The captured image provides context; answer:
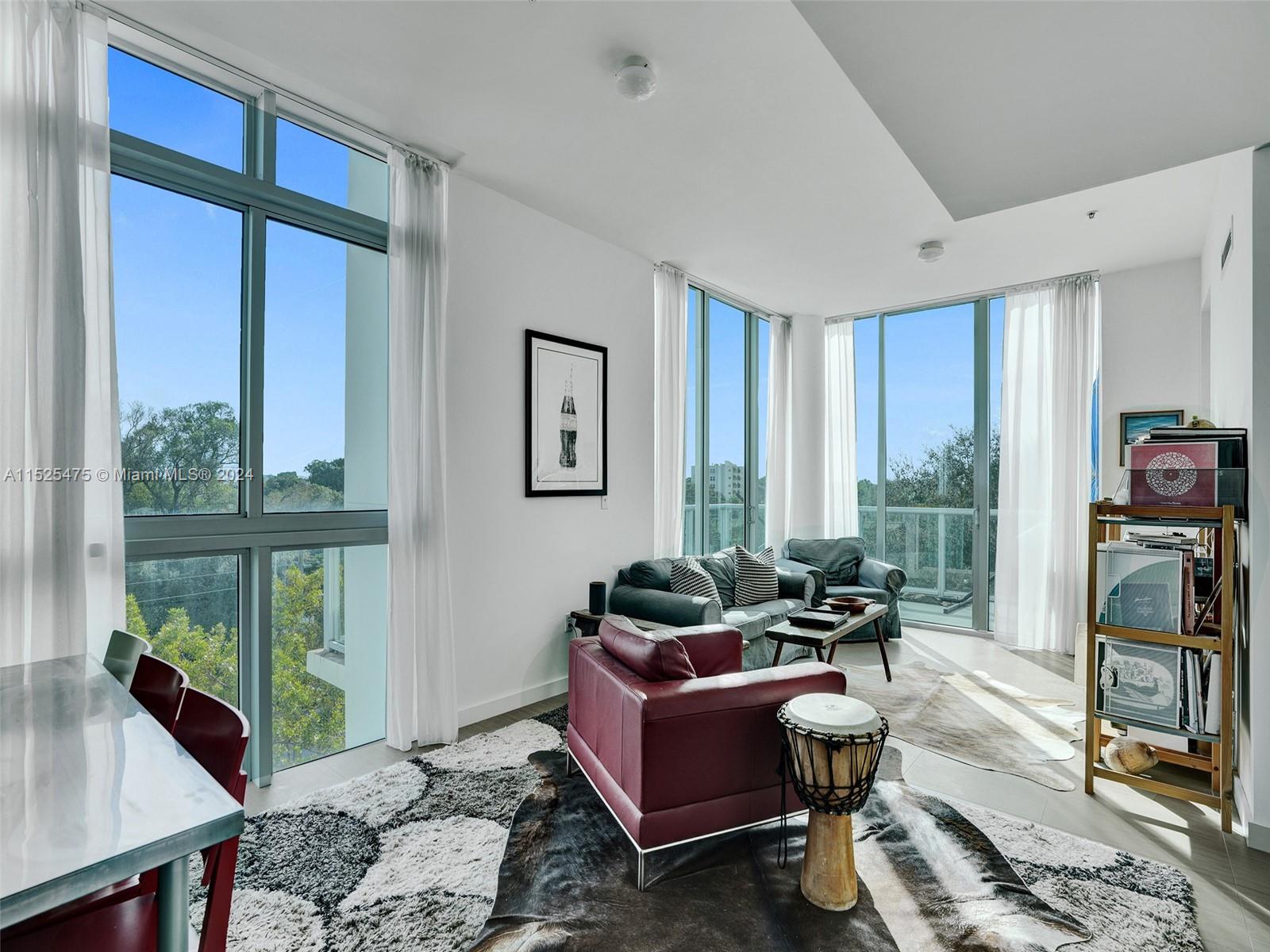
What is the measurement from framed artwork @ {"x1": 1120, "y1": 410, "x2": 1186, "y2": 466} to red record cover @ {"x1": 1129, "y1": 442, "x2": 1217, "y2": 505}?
224cm

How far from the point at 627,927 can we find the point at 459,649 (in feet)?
6.15

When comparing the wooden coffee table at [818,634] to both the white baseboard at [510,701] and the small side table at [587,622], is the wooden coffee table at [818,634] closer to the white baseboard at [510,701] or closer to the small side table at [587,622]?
the small side table at [587,622]

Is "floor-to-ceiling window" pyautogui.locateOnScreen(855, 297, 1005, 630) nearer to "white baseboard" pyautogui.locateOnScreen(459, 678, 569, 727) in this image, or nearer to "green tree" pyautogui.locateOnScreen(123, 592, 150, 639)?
"white baseboard" pyautogui.locateOnScreen(459, 678, 569, 727)

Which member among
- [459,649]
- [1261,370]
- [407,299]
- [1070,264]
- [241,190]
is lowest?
[459,649]

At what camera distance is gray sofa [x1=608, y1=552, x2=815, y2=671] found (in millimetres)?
3771

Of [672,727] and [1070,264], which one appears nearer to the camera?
[672,727]

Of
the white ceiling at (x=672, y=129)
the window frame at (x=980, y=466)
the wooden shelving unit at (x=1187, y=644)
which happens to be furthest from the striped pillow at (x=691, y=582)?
the window frame at (x=980, y=466)

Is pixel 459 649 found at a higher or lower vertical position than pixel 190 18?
lower

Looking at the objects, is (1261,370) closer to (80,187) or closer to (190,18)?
(190,18)

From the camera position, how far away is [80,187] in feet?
7.11

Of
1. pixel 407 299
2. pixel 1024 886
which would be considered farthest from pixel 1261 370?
pixel 407 299

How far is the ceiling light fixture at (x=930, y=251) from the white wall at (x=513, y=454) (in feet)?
7.00

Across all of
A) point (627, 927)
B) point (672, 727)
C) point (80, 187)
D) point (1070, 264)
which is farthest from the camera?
point (1070, 264)

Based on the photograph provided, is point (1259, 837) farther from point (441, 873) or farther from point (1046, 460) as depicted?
point (1046, 460)
